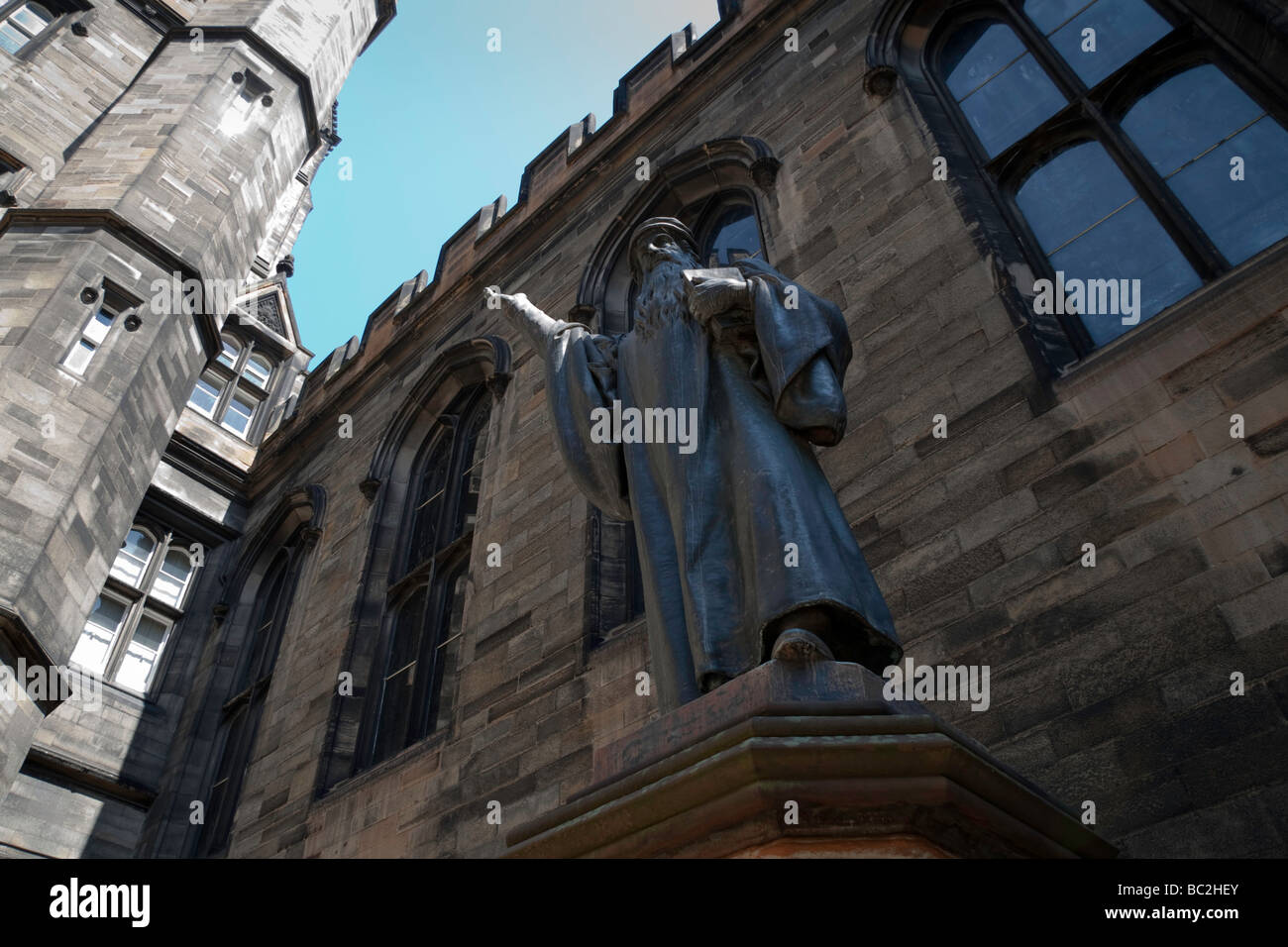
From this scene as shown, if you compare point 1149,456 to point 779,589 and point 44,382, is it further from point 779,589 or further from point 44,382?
point 44,382

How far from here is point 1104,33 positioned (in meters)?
6.33

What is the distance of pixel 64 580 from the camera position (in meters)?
8.18

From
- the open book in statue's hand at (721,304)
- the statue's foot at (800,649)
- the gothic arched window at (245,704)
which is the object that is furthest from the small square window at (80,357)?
the statue's foot at (800,649)

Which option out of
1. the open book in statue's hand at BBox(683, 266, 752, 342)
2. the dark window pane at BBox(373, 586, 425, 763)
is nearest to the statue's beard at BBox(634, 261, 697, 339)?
the open book in statue's hand at BBox(683, 266, 752, 342)

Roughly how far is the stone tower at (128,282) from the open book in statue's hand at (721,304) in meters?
6.48

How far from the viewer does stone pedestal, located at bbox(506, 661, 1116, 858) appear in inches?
75.4

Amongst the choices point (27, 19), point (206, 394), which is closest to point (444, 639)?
point (206, 394)

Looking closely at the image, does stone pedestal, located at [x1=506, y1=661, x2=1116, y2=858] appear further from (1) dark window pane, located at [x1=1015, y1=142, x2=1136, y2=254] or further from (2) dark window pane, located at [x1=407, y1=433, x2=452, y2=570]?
(2) dark window pane, located at [x1=407, y1=433, x2=452, y2=570]

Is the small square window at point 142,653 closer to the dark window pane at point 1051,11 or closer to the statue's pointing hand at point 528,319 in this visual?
the statue's pointing hand at point 528,319

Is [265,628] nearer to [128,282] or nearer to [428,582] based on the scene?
[428,582]

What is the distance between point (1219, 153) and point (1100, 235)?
691 mm

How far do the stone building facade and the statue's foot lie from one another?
189 centimetres
